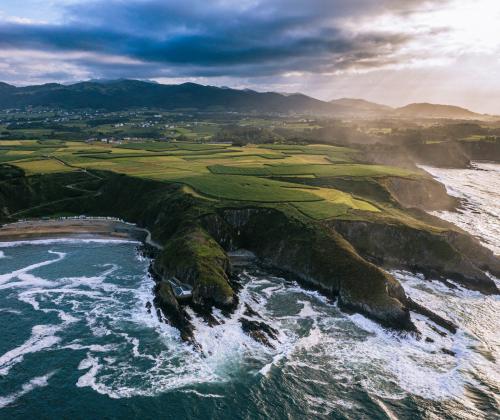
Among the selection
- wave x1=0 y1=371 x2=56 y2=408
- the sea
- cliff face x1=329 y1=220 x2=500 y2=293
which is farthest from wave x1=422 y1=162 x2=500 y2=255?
wave x1=0 y1=371 x2=56 y2=408


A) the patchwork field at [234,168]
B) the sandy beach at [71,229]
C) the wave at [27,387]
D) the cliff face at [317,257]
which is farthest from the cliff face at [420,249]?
the wave at [27,387]

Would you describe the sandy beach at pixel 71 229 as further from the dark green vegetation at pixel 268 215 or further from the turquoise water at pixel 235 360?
the turquoise water at pixel 235 360

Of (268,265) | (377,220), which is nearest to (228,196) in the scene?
(268,265)

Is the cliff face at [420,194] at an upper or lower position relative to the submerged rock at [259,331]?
upper

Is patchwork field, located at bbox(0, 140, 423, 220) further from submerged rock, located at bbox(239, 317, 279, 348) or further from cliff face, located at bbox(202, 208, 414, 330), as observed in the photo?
submerged rock, located at bbox(239, 317, 279, 348)

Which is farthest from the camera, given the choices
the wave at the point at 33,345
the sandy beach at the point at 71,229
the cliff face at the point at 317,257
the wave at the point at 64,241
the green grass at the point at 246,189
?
the green grass at the point at 246,189
